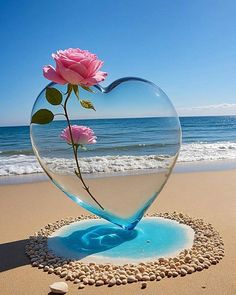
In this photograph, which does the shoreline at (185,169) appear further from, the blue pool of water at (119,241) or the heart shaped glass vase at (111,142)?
the heart shaped glass vase at (111,142)

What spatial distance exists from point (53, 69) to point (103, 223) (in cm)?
181

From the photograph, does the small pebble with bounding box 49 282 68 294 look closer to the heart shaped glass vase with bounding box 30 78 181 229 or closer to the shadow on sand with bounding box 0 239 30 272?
the shadow on sand with bounding box 0 239 30 272

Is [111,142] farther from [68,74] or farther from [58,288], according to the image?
[58,288]

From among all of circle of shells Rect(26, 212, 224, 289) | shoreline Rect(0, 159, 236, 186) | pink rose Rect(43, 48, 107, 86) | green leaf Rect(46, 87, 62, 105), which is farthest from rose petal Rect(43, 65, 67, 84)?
shoreline Rect(0, 159, 236, 186)

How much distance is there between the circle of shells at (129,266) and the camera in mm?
2795

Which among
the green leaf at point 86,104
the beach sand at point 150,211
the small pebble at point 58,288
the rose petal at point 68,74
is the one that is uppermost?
the rose petal at point 68,74

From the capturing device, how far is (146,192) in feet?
11.4

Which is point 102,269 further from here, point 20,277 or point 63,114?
point 63,114

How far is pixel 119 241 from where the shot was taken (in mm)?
3500

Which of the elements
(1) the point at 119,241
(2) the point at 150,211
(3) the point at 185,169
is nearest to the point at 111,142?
(1) the point at 119,241

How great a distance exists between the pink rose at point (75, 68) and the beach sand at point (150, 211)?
3.44 ft

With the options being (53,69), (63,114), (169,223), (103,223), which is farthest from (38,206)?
(53,69)

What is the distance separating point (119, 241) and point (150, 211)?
1.50m

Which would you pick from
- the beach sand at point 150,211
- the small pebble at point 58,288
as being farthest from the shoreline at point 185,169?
the small pebble at point 58,288
